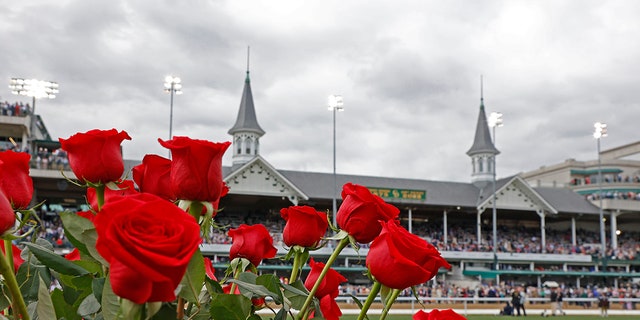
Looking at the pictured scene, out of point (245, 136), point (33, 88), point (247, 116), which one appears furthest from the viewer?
point (247, 116)

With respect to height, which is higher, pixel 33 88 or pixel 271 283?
pixel 33 88

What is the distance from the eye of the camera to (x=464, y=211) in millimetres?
44906

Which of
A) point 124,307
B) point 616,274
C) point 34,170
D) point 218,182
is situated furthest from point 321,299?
point 616,274

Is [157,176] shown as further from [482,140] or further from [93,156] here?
[482,140]

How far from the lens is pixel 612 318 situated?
24.3 meters

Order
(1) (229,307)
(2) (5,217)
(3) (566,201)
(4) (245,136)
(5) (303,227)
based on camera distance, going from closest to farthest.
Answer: (2) (5,217) → (1) (229,307) → (5) (303,227) → (4) (245,136) → (3) (566,201)

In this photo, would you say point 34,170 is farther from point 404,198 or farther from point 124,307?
point 124,307

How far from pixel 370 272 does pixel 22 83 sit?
1391 inches

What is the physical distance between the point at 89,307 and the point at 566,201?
51667 millimetres

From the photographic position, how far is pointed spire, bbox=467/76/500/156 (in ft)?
171

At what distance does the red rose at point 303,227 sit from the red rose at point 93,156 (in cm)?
55

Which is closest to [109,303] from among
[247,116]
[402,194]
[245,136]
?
[402,194]

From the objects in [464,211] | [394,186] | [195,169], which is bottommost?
[195,169]

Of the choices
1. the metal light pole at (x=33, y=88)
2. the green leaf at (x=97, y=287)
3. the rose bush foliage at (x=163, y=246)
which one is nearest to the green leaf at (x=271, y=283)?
the rose bush foliage at (x=163, y=246)
